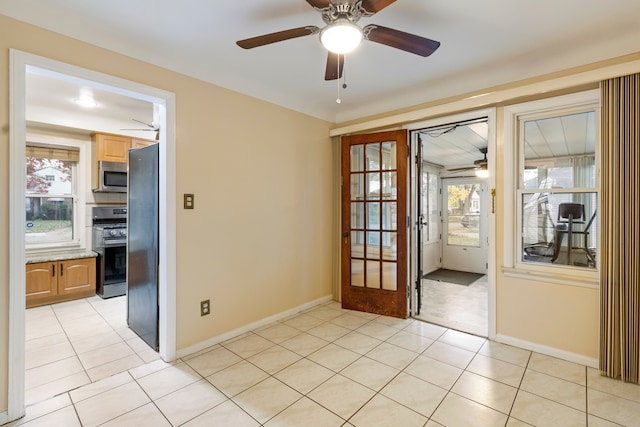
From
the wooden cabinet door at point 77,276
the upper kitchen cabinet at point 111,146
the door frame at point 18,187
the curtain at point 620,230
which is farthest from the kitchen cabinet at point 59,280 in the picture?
the curtain at point 620,230

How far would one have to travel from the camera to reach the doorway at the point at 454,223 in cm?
308

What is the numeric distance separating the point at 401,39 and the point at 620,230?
82.4 inches

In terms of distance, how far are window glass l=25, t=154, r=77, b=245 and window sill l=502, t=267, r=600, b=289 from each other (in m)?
5.70

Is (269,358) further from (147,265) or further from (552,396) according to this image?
(552,396)

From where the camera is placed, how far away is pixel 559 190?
2.51 meters

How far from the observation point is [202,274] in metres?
2.61

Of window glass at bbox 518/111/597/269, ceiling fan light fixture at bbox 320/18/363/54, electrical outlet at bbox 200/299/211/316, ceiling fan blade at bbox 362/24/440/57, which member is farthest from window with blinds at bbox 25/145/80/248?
window glass at bbox 518/111/597/269

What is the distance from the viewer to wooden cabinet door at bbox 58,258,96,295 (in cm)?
385

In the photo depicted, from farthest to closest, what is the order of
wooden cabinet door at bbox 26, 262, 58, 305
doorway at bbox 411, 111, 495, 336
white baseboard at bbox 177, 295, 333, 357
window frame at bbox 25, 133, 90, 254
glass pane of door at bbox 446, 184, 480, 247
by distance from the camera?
glass pane of door at bbox 446, 184, 480, 247
window frame at bbox 25, 133, 90, 254
wooden cabinet door at bbox 26, 262, 58, 305
doorway at bbox 411, 111, 495, 336
white baseboard at bbox 177, 295, 333, 357

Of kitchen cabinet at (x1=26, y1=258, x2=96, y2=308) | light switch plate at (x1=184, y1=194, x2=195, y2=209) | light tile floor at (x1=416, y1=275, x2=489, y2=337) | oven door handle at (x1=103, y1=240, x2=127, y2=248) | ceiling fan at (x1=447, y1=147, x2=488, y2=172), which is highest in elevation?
ceiling fan at (x1=447, y1=147, x2=488, y2=172)

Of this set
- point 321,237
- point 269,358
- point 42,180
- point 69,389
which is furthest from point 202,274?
point 42,180

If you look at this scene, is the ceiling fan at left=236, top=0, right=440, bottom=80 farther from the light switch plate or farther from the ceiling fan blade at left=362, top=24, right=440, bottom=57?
the light switch plate

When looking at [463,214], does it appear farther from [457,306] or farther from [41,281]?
[41,281]

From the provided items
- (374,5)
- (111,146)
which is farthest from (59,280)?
(374,5)
